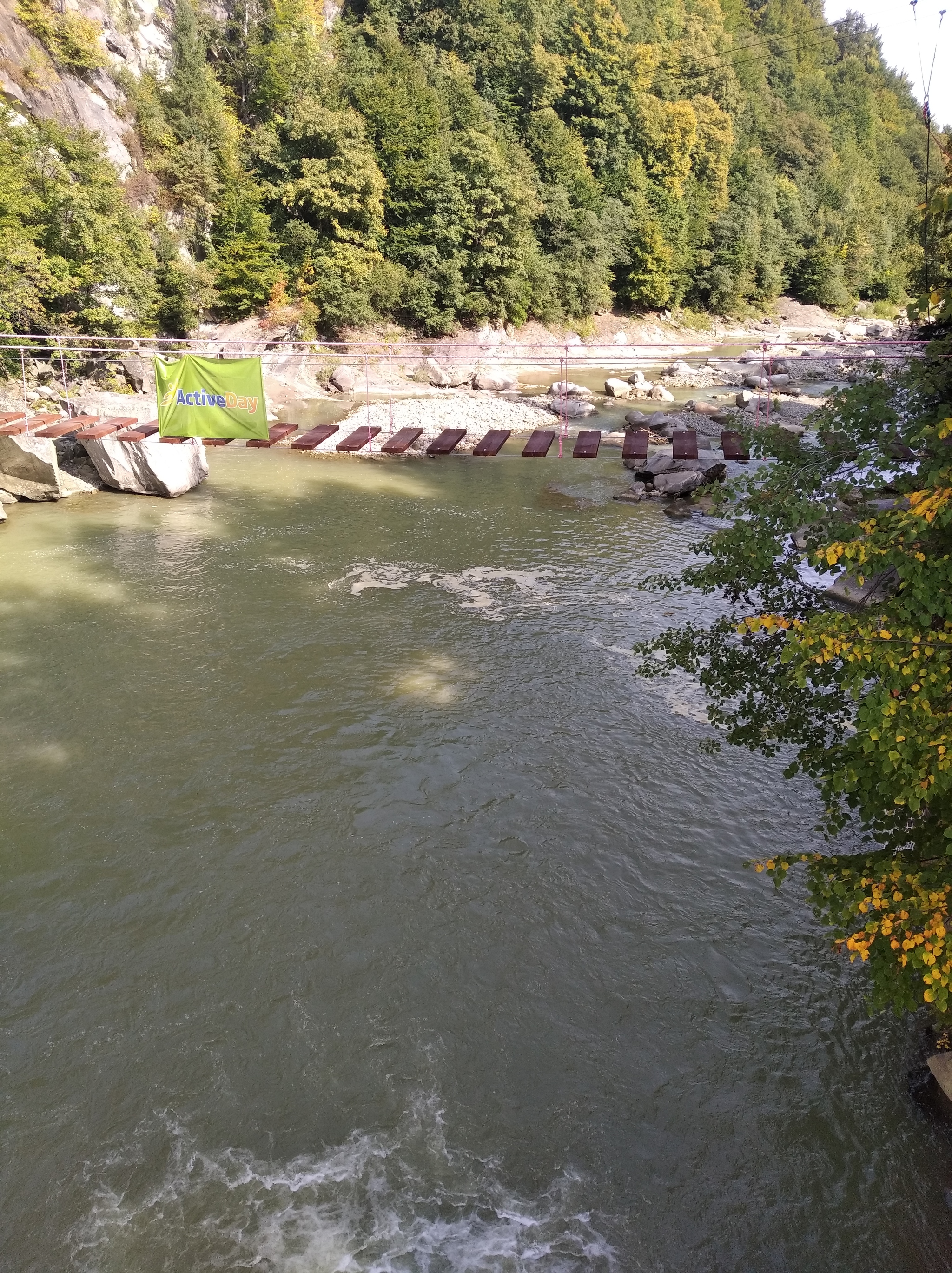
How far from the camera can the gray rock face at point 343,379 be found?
3384cm

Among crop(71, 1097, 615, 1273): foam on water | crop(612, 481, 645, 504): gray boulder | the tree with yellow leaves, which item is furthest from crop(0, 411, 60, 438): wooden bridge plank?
the tree with yellow leaves

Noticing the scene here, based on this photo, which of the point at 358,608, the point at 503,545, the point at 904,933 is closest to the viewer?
the point at 904,933

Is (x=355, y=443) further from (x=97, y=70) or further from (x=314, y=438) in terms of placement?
(x=97, y=70)

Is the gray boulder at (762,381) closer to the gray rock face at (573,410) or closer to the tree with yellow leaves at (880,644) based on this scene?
the gray rock face at (573,410)

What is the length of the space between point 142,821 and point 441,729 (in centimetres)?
401

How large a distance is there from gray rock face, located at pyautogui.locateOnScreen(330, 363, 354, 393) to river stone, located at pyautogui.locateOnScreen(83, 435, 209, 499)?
518 inches

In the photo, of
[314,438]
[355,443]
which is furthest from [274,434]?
[355,443]

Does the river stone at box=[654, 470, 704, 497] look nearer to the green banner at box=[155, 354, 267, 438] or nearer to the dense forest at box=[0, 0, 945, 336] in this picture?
the green banner at box=[155, 354, 267, 438]

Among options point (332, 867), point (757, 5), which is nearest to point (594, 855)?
point (332, 867)

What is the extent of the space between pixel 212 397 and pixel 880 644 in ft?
45.1

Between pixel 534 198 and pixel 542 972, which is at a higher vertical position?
pixel 534 198

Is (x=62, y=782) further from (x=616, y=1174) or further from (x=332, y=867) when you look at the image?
(x=616, y=1174)

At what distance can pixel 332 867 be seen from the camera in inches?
355

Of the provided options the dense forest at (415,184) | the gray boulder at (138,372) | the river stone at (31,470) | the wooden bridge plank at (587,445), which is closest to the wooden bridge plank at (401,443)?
the wooden bridge plank at (587,445)
